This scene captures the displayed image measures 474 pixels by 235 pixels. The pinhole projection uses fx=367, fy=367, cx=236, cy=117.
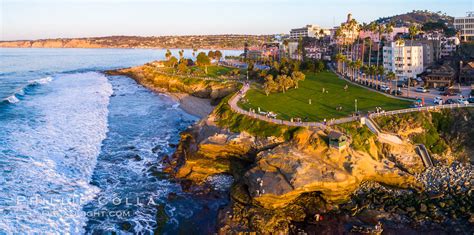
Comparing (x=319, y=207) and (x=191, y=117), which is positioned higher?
(x=191, y=117)

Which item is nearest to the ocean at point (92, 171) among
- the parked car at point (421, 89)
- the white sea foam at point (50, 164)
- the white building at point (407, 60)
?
the white sea foam at point (50, 164)

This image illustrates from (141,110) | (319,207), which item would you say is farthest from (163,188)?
(141,110)

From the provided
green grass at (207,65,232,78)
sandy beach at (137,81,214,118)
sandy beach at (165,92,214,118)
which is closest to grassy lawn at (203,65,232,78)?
green grass at (207,65,232,78)

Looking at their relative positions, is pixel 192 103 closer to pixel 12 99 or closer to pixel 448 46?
pixel 12 99

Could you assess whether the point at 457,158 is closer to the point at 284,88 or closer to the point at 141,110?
the point at 284,88

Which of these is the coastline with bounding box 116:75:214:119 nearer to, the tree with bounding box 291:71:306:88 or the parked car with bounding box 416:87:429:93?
the tree with bounding box 291:71:306:88

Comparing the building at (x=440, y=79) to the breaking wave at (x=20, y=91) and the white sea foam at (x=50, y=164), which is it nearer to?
the white sea foam at (x=50, y=164)

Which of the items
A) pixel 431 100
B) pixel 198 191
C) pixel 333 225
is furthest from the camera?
pixel 431 100
